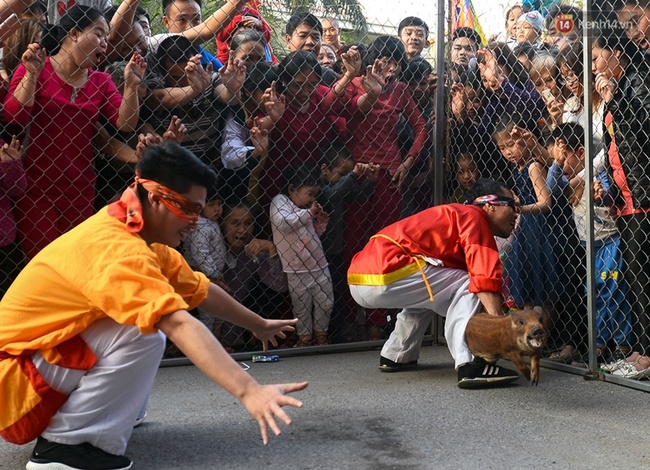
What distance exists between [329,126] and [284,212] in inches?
25.9

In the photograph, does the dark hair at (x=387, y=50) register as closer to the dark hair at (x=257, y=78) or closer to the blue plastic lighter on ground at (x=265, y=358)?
the dark hair at (x=257, y=78)

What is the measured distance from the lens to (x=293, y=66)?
523 cm

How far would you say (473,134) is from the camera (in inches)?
212

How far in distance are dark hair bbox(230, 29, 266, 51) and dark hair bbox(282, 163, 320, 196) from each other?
2.73 ft

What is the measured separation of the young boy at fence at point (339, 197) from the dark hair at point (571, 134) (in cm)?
117

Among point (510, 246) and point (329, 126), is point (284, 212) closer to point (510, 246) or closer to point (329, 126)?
point (329, 126)

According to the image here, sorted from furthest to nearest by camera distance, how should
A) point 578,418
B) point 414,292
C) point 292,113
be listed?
point 292,113 < point 414,292 < point 578,418

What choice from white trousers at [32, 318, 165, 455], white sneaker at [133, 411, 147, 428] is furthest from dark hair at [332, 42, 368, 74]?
white trousers at [32, 318, 165, 455]

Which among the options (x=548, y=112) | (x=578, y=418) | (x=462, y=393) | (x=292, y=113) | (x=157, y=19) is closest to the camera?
(x=578, y=418)

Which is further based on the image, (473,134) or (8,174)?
(473,134)

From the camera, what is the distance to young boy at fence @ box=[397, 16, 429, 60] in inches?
237

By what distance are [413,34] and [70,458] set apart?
4.11m

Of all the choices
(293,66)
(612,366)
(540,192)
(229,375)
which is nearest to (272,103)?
(293,66)

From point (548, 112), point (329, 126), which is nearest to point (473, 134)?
point (548, 112)
